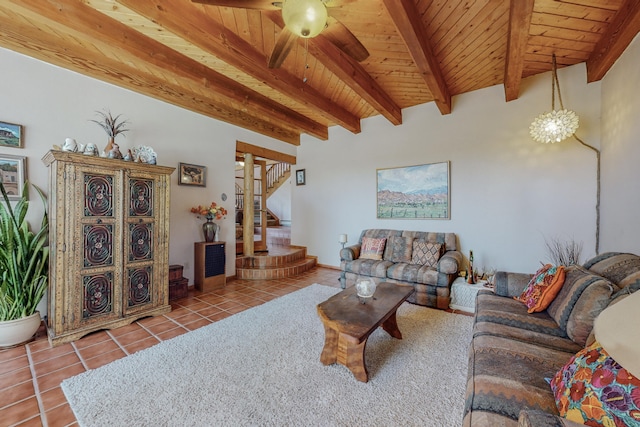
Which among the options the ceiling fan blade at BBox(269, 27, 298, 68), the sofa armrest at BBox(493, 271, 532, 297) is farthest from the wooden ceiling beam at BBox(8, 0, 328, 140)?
the sofa armrest at BBox(493, 271, 532, 297)

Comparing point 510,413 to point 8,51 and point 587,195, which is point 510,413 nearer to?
point 587,195

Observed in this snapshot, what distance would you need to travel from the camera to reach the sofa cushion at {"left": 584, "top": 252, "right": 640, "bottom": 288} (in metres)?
1.56

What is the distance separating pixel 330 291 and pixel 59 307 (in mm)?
2961

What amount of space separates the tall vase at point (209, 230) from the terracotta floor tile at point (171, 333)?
1.57 meters

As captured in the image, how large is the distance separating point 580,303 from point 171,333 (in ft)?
11.0

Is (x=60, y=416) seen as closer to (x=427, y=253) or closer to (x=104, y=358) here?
(x=104, y=358)

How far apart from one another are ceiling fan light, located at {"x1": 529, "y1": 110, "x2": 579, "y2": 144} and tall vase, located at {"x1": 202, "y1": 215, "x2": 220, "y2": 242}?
180 inches

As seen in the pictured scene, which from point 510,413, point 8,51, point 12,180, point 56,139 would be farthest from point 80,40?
point 510,413

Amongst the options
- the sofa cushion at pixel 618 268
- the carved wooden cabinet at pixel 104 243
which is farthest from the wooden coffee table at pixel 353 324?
the carved wooden cabinet at pixel 104 243

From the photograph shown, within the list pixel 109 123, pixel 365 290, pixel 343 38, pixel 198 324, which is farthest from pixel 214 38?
pixel 198 324

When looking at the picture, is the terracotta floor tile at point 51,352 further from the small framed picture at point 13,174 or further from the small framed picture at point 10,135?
the small framed picture at point 10,135

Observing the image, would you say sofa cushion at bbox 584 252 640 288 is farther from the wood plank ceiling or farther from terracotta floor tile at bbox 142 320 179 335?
terracotta floor tile at bbox 142 320 179 335

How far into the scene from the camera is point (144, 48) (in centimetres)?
267

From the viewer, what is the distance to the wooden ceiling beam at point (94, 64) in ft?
7.88
